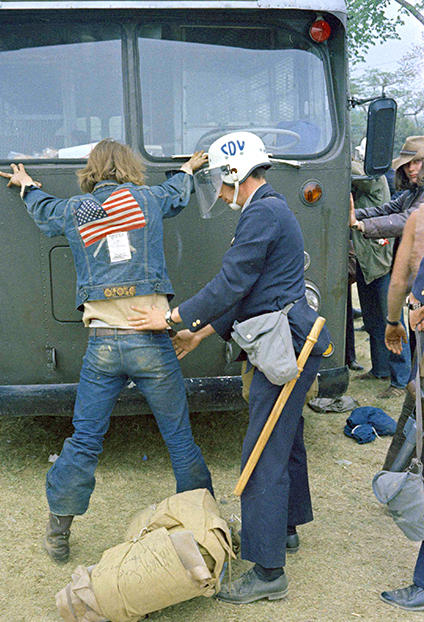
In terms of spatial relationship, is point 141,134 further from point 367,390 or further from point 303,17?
point 367,390

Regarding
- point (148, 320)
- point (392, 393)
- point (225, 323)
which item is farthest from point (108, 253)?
point (392, 393)

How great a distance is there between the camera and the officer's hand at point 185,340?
3.57 m

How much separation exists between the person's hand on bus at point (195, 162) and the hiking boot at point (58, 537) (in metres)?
1.88

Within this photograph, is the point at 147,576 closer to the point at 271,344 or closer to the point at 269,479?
the point at 269,479

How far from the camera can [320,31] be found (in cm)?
418

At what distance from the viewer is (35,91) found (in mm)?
4094

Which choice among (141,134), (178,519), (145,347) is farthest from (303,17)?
(178,519)

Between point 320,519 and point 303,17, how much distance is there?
113 inches

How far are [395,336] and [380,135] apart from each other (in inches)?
51.9

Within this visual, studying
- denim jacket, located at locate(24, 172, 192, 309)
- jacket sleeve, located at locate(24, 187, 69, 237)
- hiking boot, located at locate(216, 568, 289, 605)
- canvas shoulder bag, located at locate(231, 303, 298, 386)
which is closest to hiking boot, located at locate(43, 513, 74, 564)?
hiking boot, located at locate(216, 568, 289, 605)

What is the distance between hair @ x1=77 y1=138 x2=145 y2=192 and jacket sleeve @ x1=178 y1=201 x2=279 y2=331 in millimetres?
699

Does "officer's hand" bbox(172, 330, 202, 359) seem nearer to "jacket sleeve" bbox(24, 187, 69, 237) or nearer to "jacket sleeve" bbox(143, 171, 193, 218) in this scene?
"jacket sleeve" bbox(143, 171, 193, 218)

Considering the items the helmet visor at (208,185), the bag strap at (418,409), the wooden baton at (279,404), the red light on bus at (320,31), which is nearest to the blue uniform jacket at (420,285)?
the bag strap at (418,409)

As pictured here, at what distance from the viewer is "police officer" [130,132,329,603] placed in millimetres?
3041
